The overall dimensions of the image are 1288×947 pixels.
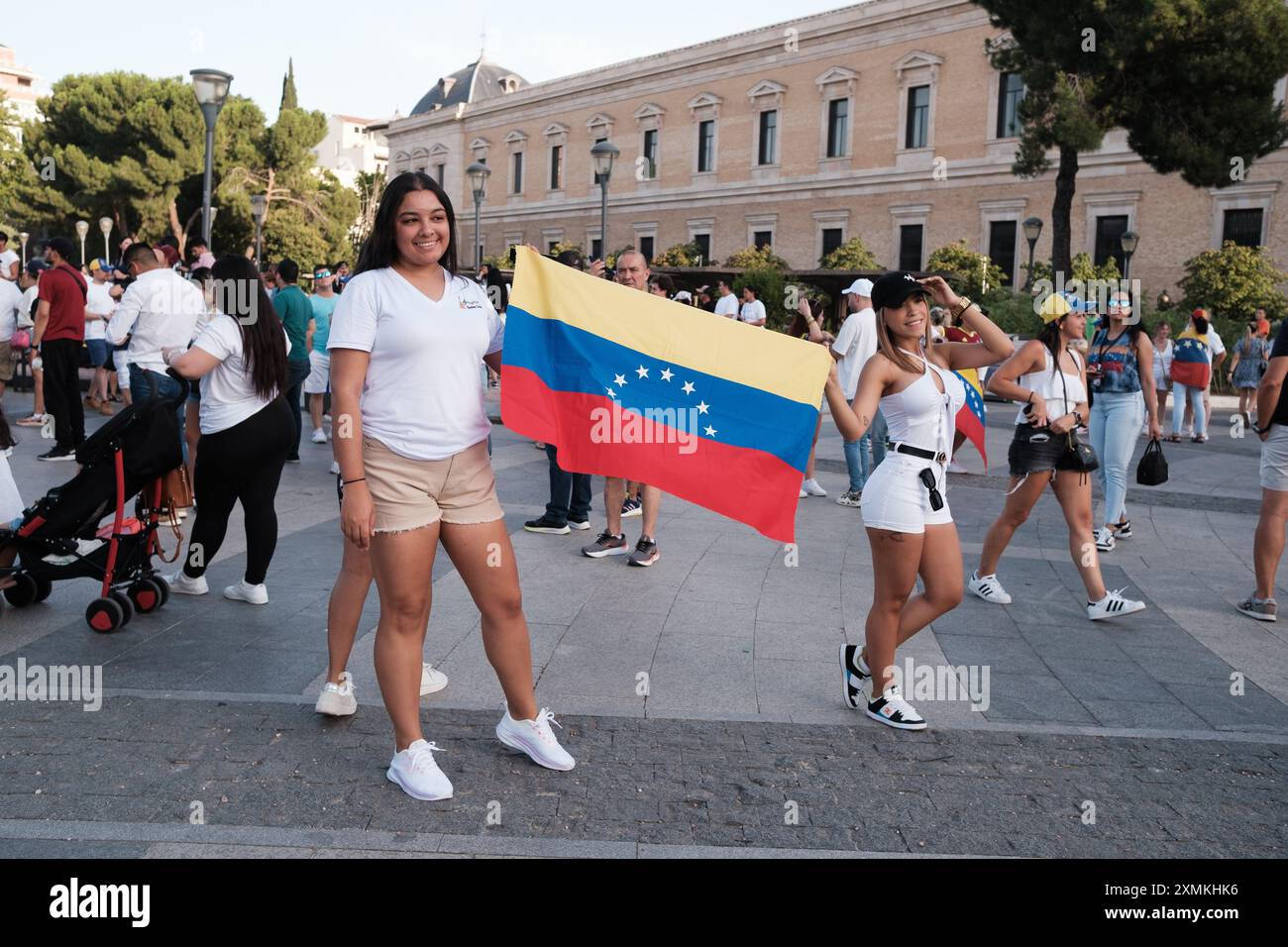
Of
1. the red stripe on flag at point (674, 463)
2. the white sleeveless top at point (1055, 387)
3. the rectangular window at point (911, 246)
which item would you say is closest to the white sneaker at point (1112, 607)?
the white sleeveless top at point (1055, 387)

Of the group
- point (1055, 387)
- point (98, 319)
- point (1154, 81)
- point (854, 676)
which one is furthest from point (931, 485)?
point (1154, 81)

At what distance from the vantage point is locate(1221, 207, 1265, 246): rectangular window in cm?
3316

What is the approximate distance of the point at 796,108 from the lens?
4566cm

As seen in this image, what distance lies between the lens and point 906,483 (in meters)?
4.45

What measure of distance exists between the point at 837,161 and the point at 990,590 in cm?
3996

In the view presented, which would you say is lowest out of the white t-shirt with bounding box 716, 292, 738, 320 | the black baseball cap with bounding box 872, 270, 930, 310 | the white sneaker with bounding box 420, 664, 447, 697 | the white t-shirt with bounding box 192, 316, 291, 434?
the white sneaker with bounding box 420, 664, 447, 697

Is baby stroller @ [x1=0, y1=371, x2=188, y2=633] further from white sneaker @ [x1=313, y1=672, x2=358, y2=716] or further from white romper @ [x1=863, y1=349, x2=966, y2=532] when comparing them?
white romper @ [x1=863, y1=349, x2=966, y2=532]

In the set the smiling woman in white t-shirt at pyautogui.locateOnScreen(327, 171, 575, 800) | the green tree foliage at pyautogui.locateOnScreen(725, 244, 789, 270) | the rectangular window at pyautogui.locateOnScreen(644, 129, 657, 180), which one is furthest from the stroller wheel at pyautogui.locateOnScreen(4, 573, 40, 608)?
the rectangular window at pyautogui.locateOnScreen(644, 129, 657, 180)

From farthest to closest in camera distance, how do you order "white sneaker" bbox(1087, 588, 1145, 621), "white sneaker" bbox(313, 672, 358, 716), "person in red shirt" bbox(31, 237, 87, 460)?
1. "person in red shirt" bbox(31, 237, 87, 460)
2. "white sneaker" bbox(1087, 588, 1145, 621)
3. "white sneaker" bbox(313, 672, 358, 716)

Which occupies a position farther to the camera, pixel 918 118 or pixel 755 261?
pixel 918 118

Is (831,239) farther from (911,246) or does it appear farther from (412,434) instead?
(412,434)

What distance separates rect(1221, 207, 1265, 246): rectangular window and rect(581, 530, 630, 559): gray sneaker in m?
31.8

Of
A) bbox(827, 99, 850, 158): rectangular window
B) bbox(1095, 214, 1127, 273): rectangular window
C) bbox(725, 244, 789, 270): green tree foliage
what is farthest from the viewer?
bbox(827, 99, 850, 158): rectangular window
